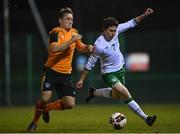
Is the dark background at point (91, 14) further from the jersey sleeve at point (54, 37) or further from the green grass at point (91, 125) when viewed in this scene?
the jersey sleeve at point (54, 37)

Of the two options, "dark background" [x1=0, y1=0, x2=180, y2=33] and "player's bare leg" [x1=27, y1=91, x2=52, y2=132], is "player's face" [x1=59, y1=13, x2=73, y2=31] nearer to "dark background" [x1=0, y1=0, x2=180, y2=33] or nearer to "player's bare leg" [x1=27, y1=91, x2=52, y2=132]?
"player's bare leg" [x1=27, y1=91, x2=52, y2=132]

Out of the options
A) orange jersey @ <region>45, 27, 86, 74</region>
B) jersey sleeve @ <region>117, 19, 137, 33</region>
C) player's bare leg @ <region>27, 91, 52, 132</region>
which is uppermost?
jersey sleeve @ <region>117, 19, 137, 33</region>

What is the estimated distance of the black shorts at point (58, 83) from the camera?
13.5m

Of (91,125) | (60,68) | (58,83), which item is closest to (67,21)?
(60,68)

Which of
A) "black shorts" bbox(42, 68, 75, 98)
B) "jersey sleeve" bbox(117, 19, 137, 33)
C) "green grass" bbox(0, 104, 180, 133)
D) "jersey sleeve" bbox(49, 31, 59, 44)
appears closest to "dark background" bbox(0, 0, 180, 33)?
"green grass" bbox(0, 104, 180, 133)

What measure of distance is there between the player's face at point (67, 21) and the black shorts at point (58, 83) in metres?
0.85

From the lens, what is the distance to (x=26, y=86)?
27188 mm

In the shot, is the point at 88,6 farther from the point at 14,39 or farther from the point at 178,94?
the point at 178,94

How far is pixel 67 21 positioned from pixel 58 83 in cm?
117

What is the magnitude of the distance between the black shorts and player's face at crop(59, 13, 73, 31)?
0.85 meters

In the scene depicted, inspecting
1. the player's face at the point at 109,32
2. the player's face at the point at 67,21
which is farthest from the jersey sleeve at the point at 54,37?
the player's face at the point at 109,32

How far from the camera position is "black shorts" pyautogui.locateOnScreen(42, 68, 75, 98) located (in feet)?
44.3

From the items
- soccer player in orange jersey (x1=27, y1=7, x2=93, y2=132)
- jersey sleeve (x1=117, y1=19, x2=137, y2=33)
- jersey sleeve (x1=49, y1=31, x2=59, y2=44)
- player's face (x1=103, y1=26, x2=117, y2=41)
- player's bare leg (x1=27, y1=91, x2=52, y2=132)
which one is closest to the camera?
jersey sleeve (x1=49, y1=31, x2=59, y2=44)

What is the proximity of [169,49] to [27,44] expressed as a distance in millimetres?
5341
